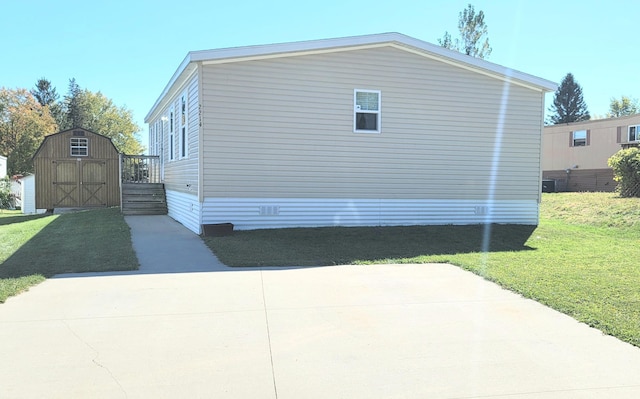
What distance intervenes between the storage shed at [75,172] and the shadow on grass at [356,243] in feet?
46.2

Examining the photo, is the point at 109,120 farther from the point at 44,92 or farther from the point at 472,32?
the point at 472,32

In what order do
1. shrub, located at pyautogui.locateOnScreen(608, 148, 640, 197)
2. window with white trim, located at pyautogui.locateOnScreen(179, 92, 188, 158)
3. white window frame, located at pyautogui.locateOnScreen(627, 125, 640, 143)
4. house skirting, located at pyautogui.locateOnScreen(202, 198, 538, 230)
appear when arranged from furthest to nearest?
white window frame, located at pyautogui.locateOnScreen(627, 125, 640, 143) → shrub, located at pyautogui.locateOnScreen(608, 148, 640, 197) → window with white trim, located at pyautogui.locateOnScreen(179, 92, 188, 158) → house skirting, located at pyautogui.locateOnScreen(202, 198, 538, 230)

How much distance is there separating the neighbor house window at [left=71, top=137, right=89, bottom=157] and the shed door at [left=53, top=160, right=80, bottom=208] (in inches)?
16.9

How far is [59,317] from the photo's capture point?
4820 mm

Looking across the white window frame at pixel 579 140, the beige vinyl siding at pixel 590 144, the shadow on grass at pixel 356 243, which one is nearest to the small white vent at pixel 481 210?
the shadow on grass at pixel 356 243

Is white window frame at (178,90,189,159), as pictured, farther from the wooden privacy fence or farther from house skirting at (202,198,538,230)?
the wooden privacy fence

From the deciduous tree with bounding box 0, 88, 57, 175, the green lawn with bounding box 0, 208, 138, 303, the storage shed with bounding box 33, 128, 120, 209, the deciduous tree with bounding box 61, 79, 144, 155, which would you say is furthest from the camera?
the deciduous tree with bounding box 61, 79, 144, 155

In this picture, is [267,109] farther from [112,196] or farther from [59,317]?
[112,196]

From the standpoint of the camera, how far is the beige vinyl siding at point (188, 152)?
35.9ft

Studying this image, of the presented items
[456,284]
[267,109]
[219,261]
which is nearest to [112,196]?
[267,109]

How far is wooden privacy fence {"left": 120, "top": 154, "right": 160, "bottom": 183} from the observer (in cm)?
1839

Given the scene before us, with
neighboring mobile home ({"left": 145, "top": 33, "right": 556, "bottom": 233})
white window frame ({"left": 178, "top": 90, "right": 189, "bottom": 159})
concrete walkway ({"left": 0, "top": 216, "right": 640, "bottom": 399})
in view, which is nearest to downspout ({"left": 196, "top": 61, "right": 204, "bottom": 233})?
neighboring mobile home ({"left": 145, "top": 33, "right": 556, "bottom": 233})

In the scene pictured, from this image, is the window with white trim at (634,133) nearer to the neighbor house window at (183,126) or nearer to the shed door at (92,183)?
the neighbor house window at (183,126)

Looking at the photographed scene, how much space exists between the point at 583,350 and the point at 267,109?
26.8 feet
